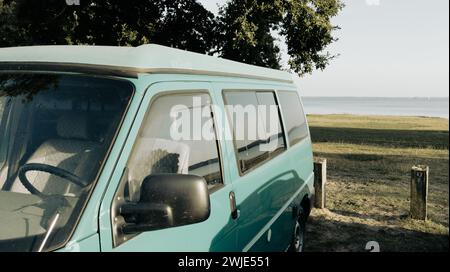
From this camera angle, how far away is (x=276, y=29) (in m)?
19.7

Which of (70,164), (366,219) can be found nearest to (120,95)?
(70,164)

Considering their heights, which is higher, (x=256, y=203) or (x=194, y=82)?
(x=194, y=82)

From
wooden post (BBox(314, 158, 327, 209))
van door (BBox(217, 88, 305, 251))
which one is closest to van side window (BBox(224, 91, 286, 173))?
van door (BBox(217, 88, 305, 251))

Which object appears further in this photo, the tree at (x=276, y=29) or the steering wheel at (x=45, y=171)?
the tree at (x=276, y=29)

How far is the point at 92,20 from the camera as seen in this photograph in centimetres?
1936

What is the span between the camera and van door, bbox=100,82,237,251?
196 centimetres

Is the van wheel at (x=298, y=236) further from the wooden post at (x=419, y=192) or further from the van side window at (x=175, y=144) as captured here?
the wooden post at (x=419, y=192)

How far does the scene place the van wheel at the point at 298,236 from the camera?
15.7ft

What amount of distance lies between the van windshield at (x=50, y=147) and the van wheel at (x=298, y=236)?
3163 mm

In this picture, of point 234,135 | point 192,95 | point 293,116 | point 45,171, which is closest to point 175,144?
point 192,95

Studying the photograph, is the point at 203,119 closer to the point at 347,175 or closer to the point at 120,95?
the point at 120,95

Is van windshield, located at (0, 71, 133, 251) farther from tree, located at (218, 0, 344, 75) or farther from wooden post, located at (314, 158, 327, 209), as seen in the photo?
tree, located at (218, 0, 344, 75)

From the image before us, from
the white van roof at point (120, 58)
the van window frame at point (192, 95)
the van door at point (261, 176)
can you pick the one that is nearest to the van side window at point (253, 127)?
the van door at point (261, 176)

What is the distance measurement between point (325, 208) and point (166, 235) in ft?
19.5
